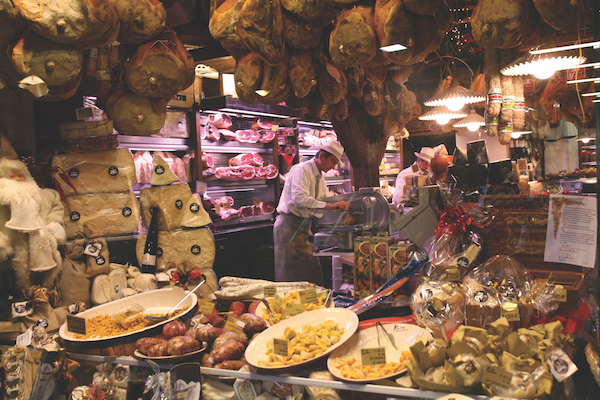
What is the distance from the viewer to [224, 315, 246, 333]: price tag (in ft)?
6.85

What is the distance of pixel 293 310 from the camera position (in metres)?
2.17

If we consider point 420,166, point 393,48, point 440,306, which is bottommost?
point 440,306

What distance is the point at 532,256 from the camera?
1991 mm

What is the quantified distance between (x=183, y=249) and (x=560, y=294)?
2.11m

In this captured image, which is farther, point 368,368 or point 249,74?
point 249,74

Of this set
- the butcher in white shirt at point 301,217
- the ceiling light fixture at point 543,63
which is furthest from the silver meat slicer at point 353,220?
the ceiling light fixture at point 543,63

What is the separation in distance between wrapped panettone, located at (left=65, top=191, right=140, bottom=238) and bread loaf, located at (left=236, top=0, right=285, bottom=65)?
146 cm

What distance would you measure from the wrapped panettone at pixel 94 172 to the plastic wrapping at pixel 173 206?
0.53 ft

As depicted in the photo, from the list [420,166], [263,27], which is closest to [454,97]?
[420,166]

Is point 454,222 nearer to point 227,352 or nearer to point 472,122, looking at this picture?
point 227,352

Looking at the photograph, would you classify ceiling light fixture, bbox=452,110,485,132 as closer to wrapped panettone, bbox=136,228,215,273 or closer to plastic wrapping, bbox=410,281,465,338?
wrapped panettone, bbox=136,228,215,273

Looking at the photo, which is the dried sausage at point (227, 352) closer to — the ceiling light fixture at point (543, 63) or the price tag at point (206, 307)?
the price tag at point (206, 307)

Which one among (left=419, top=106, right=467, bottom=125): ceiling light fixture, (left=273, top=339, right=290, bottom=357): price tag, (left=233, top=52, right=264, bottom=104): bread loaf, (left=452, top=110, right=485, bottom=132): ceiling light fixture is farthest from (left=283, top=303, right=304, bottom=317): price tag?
(left=452, top=110, right=485, bottom=132): ceiling light fixture

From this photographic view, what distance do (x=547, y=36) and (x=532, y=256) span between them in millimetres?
879
